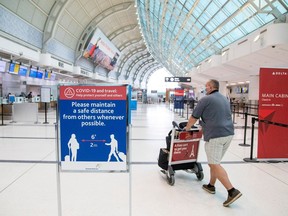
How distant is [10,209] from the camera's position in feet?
9.34

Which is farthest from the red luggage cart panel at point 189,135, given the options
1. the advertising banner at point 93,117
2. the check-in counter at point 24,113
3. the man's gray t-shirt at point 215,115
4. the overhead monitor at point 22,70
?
the overhead monitor at point 22,70

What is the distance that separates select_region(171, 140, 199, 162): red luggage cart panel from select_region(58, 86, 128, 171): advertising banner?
1649 mm

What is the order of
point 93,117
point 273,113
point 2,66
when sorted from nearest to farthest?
point 93,117, point 273,113, point 2,66

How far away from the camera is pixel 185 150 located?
13.0 ft

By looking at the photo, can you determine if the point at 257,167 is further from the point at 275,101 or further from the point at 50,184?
the point at 50,184

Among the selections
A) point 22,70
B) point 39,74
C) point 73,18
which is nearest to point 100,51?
point 73,18

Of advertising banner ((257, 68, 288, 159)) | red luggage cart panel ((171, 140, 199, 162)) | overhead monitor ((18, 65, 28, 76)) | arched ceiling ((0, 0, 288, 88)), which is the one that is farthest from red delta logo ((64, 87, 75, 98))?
overhead monitor ((18, 65, 28, 76))

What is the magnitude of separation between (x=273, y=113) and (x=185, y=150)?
2409 mm

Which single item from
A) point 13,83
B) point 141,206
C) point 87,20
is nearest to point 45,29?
point 13,83

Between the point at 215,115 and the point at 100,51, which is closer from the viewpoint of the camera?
the point at 215,115

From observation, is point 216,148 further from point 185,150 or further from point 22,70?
point 22,70

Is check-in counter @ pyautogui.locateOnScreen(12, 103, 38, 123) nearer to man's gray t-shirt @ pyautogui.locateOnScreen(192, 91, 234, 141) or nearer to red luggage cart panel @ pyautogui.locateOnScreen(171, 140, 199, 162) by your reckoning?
red luggage cart panel @ pyautogui.locateOnScreen(171, 140, 199, 162)

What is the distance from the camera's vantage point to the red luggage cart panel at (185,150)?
387 centimetres

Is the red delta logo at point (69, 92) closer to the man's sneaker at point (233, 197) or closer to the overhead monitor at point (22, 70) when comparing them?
the man's sneaker at point (233, 197)
